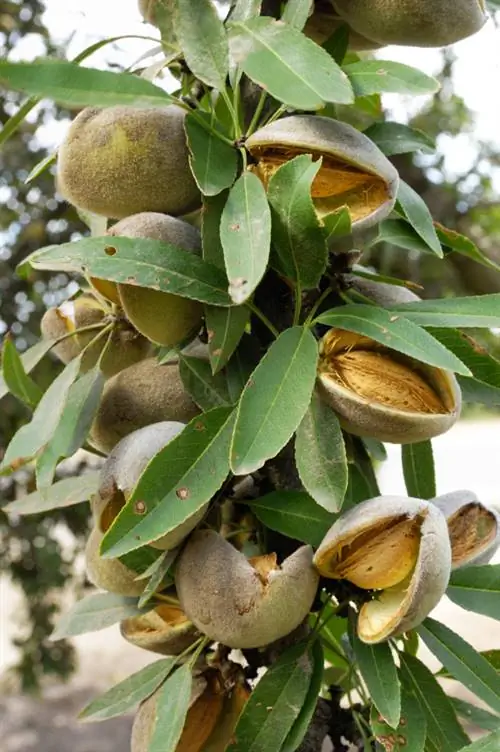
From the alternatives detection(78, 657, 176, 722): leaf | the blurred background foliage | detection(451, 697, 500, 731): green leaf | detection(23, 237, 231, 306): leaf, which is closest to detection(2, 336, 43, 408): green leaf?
detection(23, 237, 231, 306): leaf

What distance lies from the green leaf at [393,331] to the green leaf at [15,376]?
11.4 inches

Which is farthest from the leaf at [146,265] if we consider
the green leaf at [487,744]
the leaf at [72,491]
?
the green leaf at [487,744]

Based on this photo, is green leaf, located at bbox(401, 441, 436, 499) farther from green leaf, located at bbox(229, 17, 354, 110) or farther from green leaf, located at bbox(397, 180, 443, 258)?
green leaf, located at bbox(229, 17, 354, 110)

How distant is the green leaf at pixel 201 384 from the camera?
0.65m

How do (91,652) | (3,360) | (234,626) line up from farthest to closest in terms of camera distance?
(91,652) → (3,360) → (234,626)

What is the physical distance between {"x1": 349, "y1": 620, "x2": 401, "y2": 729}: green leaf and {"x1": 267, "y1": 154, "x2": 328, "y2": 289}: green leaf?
27cm

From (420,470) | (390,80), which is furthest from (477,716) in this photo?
(390,80)

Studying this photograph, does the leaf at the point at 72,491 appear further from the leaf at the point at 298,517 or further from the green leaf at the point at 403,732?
the green leaf at the point at 403,732

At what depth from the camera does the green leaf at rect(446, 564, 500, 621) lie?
68 centimetres

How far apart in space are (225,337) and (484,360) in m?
0.21

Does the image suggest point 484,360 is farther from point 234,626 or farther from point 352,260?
point 234,626

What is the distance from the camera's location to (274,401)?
57 cm

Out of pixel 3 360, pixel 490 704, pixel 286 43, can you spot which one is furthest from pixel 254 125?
pixel 490 704

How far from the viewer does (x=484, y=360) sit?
0.67 meters
